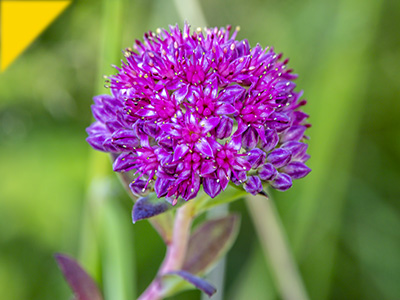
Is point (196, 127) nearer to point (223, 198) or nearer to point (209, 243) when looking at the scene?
point (223, 198)

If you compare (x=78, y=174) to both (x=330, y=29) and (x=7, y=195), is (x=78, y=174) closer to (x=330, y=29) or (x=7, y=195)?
(x=7, y=195)

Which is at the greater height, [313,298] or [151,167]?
[151,167]

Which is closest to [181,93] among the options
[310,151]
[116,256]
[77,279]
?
[77,279]

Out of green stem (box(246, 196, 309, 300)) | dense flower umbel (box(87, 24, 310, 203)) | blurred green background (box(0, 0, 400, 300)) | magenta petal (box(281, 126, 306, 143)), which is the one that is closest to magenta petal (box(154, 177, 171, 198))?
dense flower umbel (box(87, 24, 310, 203))

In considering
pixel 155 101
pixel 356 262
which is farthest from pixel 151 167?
pixel 356 262

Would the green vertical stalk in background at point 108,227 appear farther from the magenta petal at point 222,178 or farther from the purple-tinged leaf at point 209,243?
the magenta petal at point 222,178

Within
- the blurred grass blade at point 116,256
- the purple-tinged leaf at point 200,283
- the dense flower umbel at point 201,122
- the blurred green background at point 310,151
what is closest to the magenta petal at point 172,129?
the dense flower umbel at point 201,122
